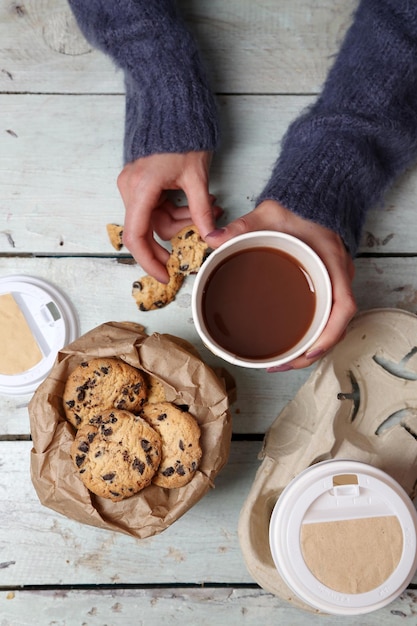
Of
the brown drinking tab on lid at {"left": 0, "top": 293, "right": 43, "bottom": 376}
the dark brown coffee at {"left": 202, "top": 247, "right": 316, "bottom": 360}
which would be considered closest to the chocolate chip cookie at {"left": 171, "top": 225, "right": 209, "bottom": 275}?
the dark brown coffee at {"left": 202, "top": 247, "right": 316, "bottom": 360}

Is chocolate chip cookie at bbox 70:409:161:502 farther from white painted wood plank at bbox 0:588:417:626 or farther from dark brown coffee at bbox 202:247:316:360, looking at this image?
white painted wood plank at bbox 0:588:417:626

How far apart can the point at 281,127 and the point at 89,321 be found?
406 millimetres

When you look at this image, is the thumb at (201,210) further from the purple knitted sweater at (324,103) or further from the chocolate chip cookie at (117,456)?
the chocolate chip cookie at (117,456)

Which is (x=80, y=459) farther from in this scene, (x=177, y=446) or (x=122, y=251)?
(x=122, y=251)

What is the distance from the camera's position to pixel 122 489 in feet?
2.09

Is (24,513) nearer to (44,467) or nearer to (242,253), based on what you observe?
(44,467)

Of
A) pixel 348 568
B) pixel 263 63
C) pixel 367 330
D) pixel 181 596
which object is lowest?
pixel 181 596

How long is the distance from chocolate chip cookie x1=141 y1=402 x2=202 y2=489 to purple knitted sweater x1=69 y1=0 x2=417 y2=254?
279 mm

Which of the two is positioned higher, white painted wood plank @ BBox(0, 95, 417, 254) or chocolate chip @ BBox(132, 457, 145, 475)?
white painted wood plank @ BBox(0, 95, 417, 254)

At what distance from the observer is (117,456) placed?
2.09ft

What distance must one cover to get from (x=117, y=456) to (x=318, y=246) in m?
0.33

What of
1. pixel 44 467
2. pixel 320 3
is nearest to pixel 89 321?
pixel 44 467

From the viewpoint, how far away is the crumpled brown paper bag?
657 millimetres

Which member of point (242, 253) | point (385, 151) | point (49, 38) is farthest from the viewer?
point (49, 38)
